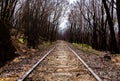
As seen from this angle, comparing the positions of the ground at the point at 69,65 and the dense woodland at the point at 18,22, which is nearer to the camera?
the ground at the point at 69,65

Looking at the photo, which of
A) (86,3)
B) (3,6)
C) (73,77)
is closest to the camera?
(73,77)

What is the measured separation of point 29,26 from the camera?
41125 mm

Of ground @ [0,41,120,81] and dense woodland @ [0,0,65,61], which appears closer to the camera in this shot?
ground @ [0,41,120,81]

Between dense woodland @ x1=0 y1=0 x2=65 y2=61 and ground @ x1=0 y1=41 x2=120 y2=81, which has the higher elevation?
dense woodland @ x1=0 y1=0 x2=65 y2=61

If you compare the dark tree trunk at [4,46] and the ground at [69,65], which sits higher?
the dark tree trunk at [4,46]

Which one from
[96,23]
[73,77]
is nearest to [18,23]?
[96,23]

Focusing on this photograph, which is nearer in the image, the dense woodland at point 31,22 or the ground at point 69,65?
the ground at point 69,65

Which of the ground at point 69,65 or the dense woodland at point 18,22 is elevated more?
the dense woodland at point 18,22

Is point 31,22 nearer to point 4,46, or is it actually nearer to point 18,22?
point 18,22

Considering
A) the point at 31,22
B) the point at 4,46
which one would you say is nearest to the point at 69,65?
the point at 4,46

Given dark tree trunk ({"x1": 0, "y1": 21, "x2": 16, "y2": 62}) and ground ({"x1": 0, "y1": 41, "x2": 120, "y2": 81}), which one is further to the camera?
dark tree trunk ({"x1": 0, "y1": 21, "x2": 16, "y2": 62})

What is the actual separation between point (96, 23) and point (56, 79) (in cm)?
4074

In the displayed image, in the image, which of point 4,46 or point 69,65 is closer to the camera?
point 69,65

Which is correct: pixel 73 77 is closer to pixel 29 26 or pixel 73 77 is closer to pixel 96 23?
pixel 29 26
